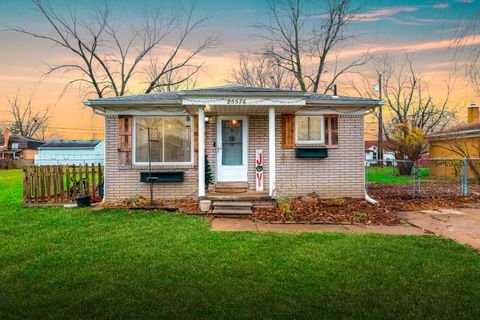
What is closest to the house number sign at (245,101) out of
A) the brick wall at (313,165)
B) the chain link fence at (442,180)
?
the brick wall at (313,165)

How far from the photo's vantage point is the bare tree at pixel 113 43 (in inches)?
830

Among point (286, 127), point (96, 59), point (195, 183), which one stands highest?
point (96, 59)

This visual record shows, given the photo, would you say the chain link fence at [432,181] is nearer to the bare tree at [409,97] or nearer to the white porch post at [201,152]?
the white porch post at [201,152]

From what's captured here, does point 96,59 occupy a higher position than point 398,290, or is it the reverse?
point 96,59

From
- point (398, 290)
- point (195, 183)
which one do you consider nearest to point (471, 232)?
point (398, 290)

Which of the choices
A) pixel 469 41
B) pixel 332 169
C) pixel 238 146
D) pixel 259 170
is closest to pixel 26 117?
Answer: pixel 238 146

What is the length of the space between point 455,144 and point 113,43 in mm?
23368

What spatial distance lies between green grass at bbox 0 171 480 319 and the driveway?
24.7 inches

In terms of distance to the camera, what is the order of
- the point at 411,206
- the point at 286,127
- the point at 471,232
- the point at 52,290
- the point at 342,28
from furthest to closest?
1. the point at 342,28
2. the point at 286,127
3. the point at 411,206
4. the point at 471,232
5. the point at 52,290

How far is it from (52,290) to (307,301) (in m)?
2.70

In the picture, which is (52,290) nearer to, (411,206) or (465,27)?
(465,27)

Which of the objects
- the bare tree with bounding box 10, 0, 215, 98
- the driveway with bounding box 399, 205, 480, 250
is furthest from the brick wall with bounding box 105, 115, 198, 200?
the bare tree with bounding box 10, 0, 215, 98

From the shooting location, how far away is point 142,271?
12.8 feet

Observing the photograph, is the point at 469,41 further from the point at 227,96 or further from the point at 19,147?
the point at 19,147
